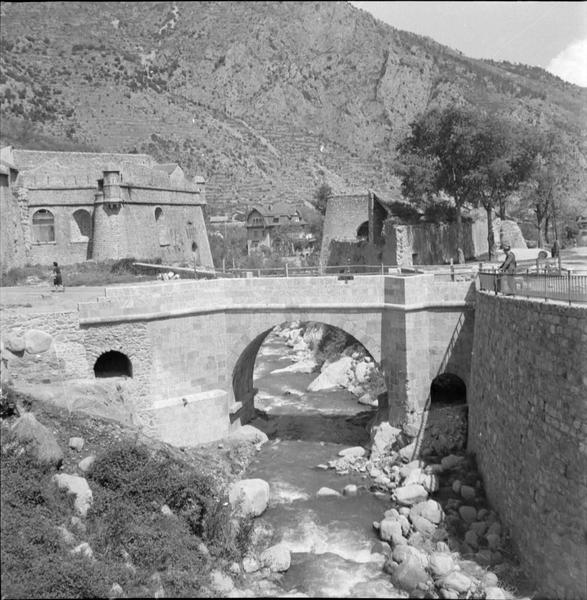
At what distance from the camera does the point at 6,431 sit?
41.0ft

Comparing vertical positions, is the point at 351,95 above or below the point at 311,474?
above

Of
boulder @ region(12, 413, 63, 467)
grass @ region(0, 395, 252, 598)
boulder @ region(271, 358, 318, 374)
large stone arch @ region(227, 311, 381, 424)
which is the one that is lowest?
boulder @ region(271, 358, 318, 374)

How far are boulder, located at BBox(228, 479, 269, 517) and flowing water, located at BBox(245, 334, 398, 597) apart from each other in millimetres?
357

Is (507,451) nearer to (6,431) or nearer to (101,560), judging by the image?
(101,560)

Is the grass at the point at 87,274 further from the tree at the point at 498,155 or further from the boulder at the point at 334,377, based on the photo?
the tree at the point at 498,155

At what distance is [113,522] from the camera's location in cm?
1194

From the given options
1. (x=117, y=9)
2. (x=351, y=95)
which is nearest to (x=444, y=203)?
(x=351, y=95)

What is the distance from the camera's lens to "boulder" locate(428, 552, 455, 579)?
42.6 ft

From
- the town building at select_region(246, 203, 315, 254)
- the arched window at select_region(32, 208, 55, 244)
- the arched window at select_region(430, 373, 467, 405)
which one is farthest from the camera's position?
the town building at select_region(246, 203, 315, 254)

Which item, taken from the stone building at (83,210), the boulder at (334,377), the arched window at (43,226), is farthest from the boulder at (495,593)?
the arched window at (43,226)

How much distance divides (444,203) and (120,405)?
76.3 feet

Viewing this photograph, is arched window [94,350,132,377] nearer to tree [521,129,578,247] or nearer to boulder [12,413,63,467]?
boulder [12,413,63,467]

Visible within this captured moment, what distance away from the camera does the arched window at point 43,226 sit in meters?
31.2

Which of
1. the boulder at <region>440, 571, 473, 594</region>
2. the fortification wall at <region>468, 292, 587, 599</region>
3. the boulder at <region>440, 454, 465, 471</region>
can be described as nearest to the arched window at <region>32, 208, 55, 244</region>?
the boulder at <region>440, 454, 465, 471</region>
